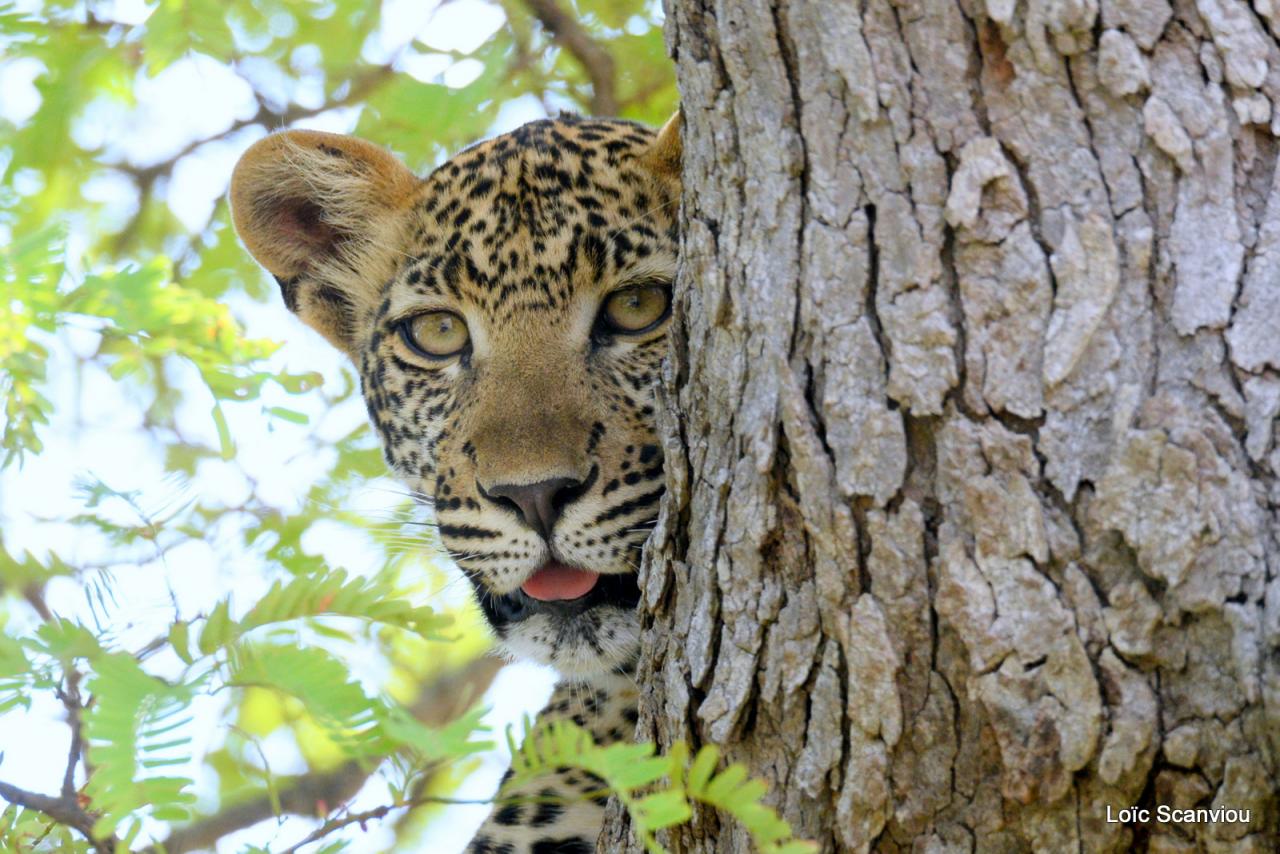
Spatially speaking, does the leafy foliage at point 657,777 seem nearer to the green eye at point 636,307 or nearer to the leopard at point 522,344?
the leopard at point 522,344

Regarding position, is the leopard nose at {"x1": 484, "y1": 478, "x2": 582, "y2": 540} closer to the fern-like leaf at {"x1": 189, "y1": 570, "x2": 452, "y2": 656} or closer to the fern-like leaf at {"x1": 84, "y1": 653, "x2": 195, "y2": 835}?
the fern-like leaf at {"x1": 189, "y1": 570, "x2": 452, "y2": 656}

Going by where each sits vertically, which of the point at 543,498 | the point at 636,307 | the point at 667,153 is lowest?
the point at 543,498

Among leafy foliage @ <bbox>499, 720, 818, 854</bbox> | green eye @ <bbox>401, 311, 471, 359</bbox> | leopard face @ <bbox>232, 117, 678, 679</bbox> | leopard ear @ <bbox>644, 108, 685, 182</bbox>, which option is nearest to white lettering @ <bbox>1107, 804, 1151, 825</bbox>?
leafy foliage @ <bbox>499, 720, 818, 854</bbox>

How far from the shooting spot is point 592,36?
6.11 meters

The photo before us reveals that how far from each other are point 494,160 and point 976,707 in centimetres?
282

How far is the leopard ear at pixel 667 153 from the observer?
4273mm

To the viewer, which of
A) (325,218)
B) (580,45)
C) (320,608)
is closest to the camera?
(320,608)

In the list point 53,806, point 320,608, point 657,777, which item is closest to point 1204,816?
point 657,777

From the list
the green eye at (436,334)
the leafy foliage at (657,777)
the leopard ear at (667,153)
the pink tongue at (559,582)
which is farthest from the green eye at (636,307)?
the leafy foliage at (657,777)

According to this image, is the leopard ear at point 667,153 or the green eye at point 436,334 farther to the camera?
the green eye at point 436,334

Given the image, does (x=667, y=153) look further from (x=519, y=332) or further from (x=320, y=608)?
(x=320, y=608)

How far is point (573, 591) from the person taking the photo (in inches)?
153

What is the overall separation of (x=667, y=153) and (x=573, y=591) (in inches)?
55.2

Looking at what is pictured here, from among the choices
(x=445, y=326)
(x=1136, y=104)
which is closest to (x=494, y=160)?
(x=445, y=326)
